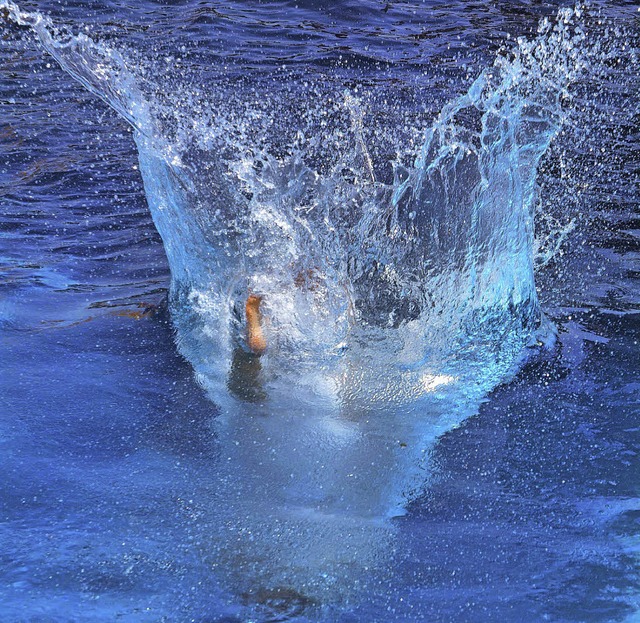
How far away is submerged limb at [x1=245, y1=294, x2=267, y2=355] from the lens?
3668 mm

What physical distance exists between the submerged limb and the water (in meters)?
0.09

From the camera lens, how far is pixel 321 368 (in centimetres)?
358

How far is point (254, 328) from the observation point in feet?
12.1

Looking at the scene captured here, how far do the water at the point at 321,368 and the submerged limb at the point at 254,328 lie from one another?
0.29ft

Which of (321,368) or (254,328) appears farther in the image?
(254,328)

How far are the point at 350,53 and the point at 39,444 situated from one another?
6.78 m

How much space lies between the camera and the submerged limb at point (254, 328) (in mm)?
3668

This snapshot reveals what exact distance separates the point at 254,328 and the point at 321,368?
366mm

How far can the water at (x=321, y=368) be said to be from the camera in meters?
2.44

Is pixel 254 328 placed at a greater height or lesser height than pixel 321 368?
greater

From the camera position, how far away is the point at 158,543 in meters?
2.53

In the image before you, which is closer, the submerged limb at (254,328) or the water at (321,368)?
the water at (321,368)

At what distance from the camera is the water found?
8.01 feet

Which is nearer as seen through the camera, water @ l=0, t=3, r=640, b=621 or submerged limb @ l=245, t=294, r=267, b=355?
water @ l=0, t=3, r=640, b=621
